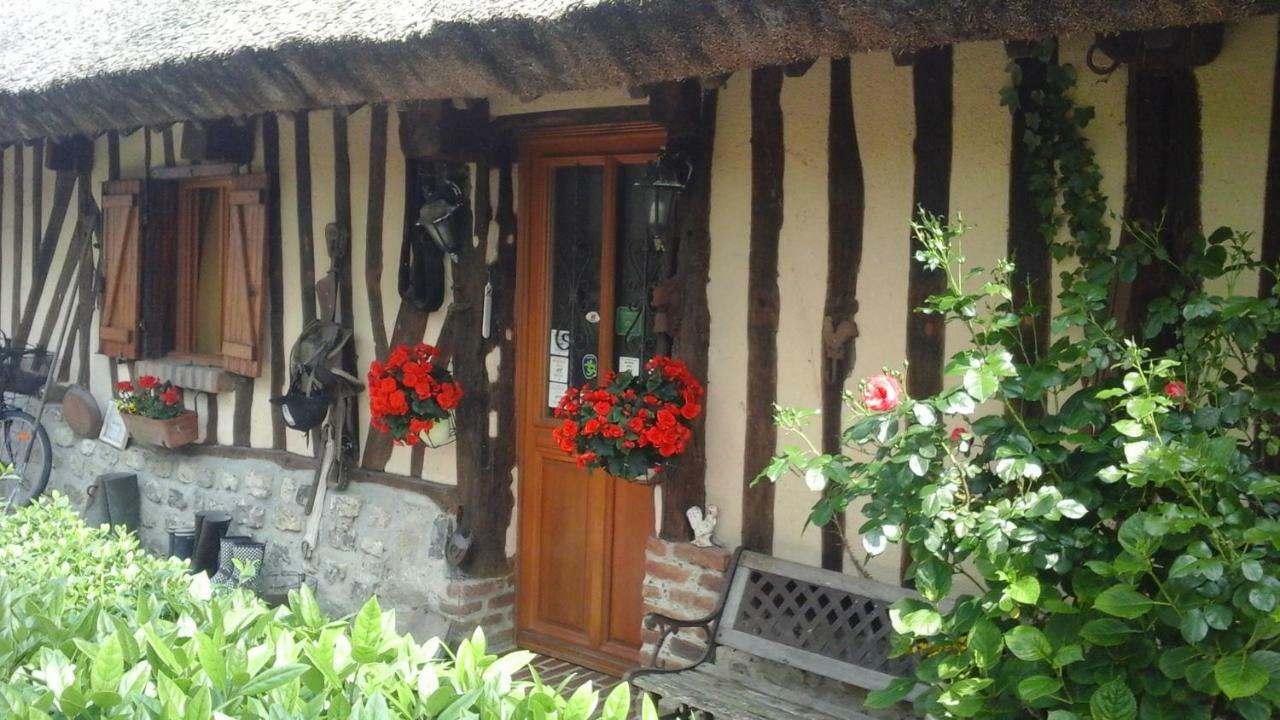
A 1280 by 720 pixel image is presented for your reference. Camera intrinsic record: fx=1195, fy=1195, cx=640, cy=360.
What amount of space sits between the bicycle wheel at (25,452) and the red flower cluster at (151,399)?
3.36 feet

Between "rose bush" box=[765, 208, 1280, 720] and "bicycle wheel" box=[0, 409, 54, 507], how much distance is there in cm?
524

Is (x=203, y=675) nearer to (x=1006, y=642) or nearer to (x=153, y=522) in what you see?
(x=1006, y=642)

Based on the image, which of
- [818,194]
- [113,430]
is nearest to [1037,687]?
[818,194]

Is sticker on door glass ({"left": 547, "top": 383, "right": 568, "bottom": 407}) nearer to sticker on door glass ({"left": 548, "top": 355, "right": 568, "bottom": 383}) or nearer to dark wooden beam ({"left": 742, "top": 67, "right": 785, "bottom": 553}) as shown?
sticker on door glass ({"left": 548, "top": 355, "right": 568, "bottom": 383})

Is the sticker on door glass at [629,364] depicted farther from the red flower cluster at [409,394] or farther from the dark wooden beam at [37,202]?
the dark wooden beam at [37,202]

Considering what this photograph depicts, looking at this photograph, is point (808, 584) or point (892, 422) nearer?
point (892, 422)

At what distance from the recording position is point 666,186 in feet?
12.9

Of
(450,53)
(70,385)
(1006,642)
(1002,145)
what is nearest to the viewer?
(1006,642)

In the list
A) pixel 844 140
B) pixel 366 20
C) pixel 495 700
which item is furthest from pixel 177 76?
pixel 495 700

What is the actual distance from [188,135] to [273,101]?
1.69 m

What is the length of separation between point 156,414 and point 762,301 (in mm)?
3418

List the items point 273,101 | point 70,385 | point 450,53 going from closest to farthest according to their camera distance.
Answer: point 450,53 → point 273,101 → point 70,385

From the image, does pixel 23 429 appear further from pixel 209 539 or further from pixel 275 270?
pixel 275 270

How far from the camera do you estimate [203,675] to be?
1.99m
